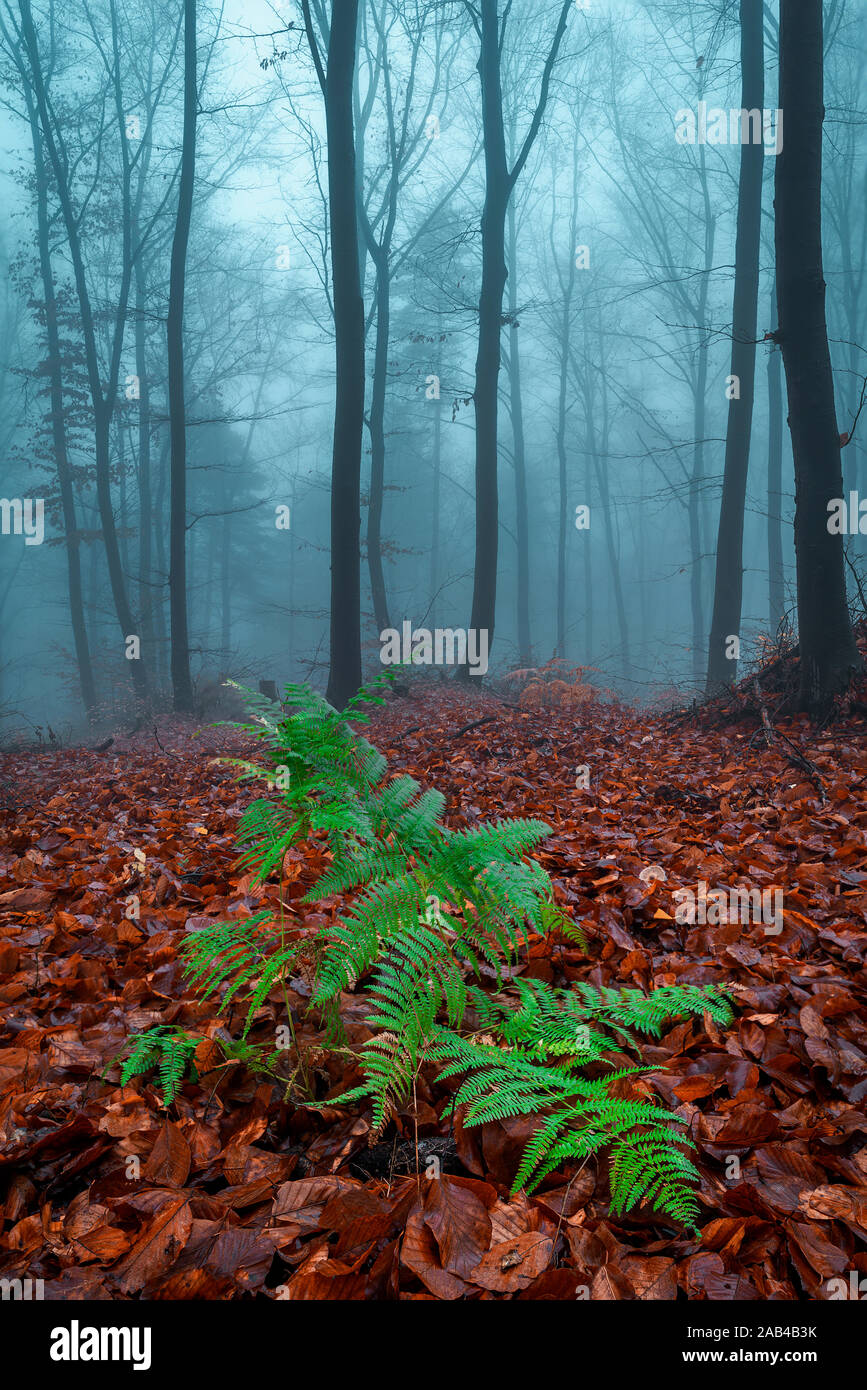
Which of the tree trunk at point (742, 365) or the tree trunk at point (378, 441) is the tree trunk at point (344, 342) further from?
the tree trunk at point (378, 441)

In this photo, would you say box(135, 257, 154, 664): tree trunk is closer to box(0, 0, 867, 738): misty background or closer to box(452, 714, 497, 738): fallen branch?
box(0, 0, 867, 738): misty background

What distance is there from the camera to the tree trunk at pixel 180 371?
11.7m

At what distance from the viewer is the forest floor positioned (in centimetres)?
122

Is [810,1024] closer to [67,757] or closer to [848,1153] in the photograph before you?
[848,1153]

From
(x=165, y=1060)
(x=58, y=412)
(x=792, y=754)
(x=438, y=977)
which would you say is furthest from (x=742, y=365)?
(x=58, y=412)

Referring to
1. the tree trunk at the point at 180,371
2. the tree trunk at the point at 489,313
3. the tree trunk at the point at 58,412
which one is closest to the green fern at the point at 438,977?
the tree trunk at the point at 489,313

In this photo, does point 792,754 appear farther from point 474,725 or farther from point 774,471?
point 774,471

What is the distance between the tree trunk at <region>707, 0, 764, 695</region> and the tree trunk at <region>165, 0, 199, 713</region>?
27.7 ft

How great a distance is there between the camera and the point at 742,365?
9617 mm

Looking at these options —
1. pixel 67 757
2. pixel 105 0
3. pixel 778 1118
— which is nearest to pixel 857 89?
pixel 105 0

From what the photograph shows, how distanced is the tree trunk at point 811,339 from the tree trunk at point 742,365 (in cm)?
372

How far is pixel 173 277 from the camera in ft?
40.4

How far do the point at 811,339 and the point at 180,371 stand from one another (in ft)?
34.4

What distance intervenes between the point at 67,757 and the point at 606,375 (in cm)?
2288
